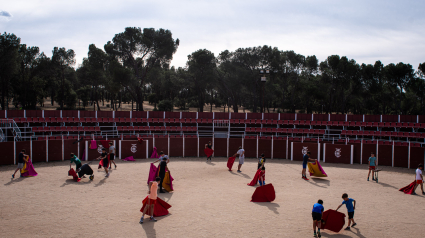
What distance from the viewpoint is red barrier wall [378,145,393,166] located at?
22375mm

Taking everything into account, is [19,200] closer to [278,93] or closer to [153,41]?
[153,41]

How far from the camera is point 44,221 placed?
921 centimetres

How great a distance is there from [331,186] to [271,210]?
596 cm

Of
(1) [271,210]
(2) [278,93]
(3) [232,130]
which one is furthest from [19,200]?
(2) [278,93]

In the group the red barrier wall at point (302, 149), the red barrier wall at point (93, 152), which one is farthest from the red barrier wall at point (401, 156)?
the red barrier wall at point (93, 152)

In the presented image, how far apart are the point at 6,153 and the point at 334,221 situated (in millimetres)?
20843

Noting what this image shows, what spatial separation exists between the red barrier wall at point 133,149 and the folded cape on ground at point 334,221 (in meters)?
17.2

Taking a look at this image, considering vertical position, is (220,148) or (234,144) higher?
(234,144)

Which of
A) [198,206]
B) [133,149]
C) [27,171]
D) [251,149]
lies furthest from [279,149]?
[27,171]

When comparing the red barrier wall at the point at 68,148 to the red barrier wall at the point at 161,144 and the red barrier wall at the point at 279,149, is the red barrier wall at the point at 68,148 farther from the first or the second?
the red barrier wall at the point at 279,149

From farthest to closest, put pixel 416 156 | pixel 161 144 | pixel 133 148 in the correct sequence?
pixel 161 144
pixel 133 148
pixel 416 156

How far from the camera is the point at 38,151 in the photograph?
68.9 ft

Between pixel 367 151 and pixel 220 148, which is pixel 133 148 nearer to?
pixel 220 148

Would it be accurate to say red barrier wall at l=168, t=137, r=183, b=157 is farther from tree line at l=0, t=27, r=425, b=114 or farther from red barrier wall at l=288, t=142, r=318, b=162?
tree line at l=0, t=27, r=425, b=114
